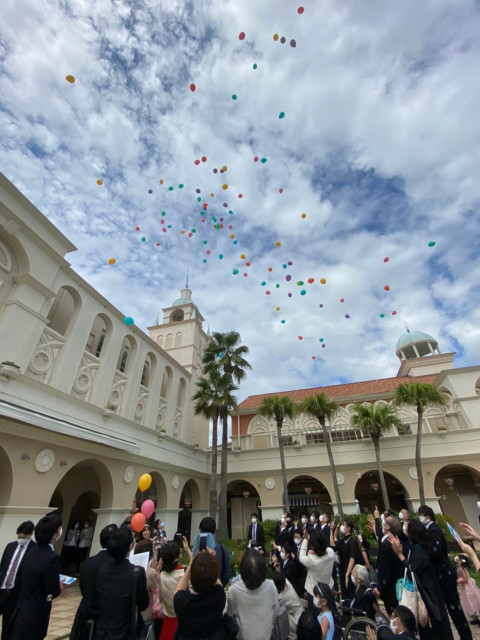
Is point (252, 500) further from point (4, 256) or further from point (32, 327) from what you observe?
point (4, 256)

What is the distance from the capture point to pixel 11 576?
11.5 ft

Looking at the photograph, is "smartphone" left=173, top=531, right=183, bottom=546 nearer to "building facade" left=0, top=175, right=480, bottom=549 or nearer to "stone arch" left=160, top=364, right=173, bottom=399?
"building facade" left=0, top=175, right=480, bottom=549

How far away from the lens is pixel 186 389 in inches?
830

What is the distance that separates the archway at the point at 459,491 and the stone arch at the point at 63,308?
76.3 feet

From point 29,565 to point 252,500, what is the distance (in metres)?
22.7

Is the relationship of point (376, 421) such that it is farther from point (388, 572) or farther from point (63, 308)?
point (63, 308)

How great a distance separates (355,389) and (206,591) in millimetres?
26666

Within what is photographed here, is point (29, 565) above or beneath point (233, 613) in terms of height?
above

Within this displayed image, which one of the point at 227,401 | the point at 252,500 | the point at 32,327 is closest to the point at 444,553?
the point at 32,327

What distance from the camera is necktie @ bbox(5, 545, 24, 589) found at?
3.46m

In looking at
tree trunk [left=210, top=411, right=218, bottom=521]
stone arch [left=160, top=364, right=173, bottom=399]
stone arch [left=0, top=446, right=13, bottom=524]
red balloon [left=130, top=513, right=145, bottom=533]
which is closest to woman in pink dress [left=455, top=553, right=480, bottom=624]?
red balloon [left=130, top=513, right=145, bottom=533]

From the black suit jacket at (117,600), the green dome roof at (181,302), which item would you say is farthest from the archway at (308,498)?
the black suit jacket at (117,600)

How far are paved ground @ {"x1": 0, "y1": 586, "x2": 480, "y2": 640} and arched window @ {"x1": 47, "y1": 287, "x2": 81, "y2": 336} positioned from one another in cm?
866

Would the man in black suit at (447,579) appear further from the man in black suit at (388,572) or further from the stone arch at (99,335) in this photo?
the stone arch at (99,335)
